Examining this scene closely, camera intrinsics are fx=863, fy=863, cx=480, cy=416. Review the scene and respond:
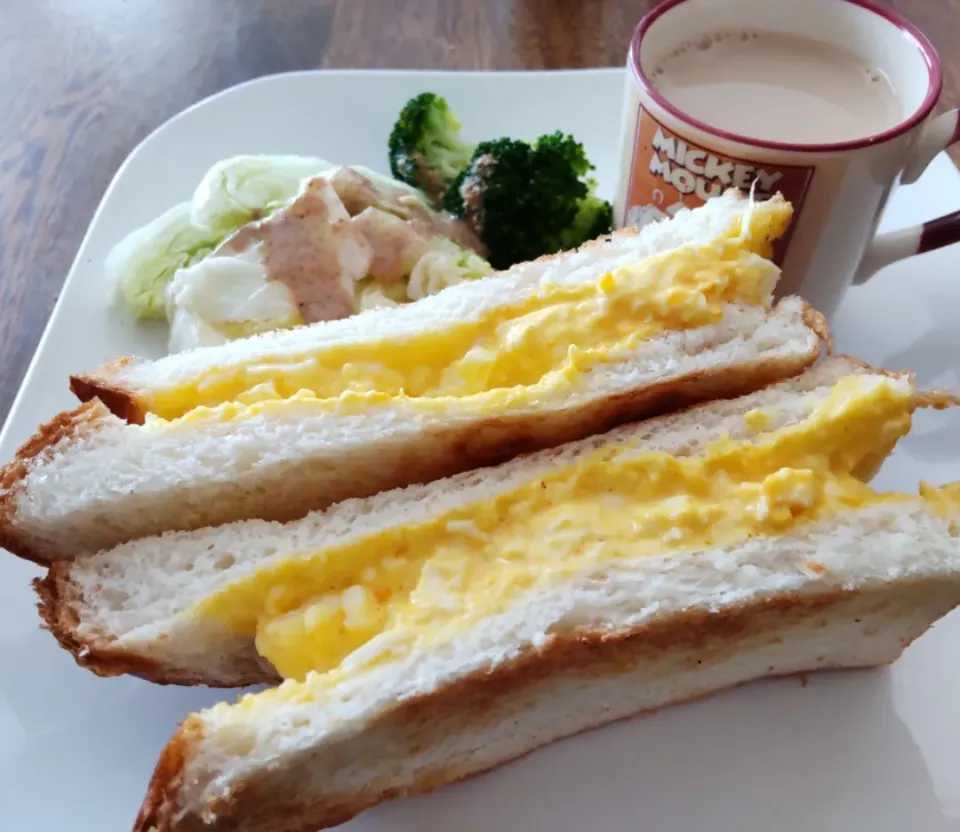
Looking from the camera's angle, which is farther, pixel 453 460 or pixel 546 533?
pixel 453 460

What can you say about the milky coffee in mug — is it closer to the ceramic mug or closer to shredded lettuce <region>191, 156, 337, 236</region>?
the ceramic mug

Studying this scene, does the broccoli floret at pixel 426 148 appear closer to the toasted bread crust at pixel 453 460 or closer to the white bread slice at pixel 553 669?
the toasted bread crust at pixel 453 460

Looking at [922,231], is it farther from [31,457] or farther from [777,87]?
[31,457]

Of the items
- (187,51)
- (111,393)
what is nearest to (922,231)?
(111,393)

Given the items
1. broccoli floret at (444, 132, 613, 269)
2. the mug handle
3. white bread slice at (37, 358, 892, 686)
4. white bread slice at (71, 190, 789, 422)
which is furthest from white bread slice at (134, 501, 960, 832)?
broccoli floret at (444, 132, 613, 269)

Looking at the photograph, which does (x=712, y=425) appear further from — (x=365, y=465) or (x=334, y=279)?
(x=334, y=279)

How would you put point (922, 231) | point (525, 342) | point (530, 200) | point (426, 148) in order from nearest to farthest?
point (525, 342) < point (922, 231) < point (530, 200) < point (426, 148)
